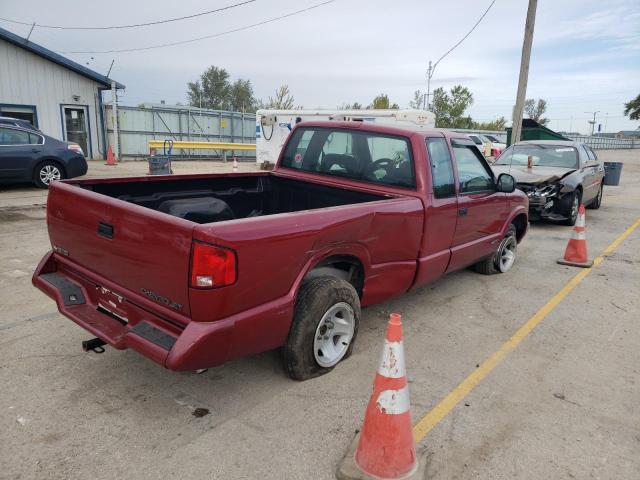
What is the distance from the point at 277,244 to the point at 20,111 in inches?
733

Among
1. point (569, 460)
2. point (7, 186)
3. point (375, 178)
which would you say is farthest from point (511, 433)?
point (7, 186)

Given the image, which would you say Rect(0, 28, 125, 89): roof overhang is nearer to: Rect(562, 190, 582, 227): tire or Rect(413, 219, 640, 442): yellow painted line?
Rect(562, 190, 582, 227): tire

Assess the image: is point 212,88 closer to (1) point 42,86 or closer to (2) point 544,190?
(1) point 42,86

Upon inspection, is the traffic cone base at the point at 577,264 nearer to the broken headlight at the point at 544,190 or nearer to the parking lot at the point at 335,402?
the parking lot at the point at 335,402

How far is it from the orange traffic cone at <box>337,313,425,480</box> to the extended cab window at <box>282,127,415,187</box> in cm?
204

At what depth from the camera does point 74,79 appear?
1842cm

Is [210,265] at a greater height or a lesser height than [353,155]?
lesser

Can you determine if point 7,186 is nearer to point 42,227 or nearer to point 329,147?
point 42,227

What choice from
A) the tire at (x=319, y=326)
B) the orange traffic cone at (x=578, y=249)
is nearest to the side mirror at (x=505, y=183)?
the orange traffic cone at (x=578, y=249)

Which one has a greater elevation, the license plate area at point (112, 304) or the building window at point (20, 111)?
the building window at point (20, 111)

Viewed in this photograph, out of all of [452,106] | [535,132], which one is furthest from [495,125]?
[535,132]

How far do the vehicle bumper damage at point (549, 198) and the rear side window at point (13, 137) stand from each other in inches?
425

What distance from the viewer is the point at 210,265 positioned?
2480 mm

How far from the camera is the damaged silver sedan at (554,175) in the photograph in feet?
29.8
